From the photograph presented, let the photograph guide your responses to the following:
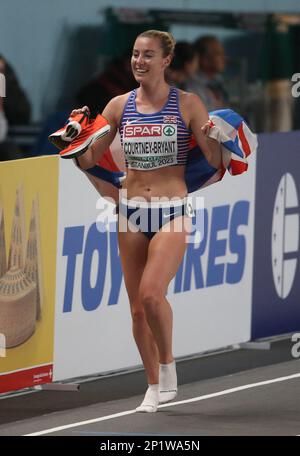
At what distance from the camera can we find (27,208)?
9.49m

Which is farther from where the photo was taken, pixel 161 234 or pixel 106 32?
pixel 106 32

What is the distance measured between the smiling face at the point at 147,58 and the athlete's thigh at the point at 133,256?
0.93m

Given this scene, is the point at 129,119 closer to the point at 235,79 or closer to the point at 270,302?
the point at 270,302

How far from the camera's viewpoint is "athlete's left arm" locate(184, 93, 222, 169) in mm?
8875

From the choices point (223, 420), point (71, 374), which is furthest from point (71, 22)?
point (223, 420)

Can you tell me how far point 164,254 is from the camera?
28.8 ft

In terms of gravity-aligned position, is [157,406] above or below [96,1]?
below

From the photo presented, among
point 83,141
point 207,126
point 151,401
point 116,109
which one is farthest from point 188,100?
point 151,401

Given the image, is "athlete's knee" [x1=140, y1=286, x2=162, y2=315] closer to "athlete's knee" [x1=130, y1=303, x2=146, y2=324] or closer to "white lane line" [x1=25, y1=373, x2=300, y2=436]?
"athlete's knee" [x1=130, y1=303, x2=146, y2=324]

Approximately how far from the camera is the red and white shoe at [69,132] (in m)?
8.70

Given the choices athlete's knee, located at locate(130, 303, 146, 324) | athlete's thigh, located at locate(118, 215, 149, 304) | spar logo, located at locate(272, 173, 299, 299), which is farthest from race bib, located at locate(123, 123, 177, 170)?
spar logo, located at locate(272, 173, 299, 299)

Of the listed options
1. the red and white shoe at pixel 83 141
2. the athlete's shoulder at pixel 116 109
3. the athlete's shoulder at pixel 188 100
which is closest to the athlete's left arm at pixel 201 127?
the athlete's shoulder at pixel 188 100

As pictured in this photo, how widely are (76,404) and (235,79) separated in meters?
8.08

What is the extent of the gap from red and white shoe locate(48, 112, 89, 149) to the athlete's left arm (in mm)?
632
